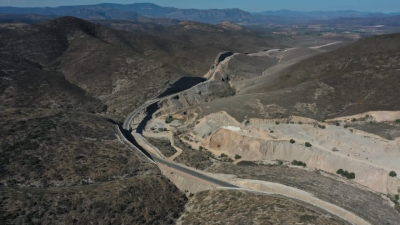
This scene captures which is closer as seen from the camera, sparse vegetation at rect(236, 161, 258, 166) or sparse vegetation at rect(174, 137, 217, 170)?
sparse vegetation at rect(174, 137, 217, 170)

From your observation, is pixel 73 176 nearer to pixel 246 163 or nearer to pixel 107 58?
pixel 246 163

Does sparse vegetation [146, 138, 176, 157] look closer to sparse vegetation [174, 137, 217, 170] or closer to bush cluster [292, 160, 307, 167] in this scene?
sparse vegetation [174, 137, 217, 170]

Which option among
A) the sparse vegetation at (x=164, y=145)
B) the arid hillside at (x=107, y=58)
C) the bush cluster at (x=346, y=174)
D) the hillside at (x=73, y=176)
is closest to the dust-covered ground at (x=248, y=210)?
the hillside at (x=73, y=176)

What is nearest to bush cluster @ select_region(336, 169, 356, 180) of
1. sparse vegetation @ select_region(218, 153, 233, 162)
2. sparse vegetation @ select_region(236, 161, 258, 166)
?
sparse vegetation @ select_region(236, 161, 258, 166)

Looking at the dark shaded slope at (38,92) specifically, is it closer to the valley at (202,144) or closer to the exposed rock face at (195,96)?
the valley at (202,144)

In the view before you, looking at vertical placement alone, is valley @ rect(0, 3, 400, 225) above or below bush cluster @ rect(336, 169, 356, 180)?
above

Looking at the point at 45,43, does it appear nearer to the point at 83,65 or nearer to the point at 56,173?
the point at 83,65

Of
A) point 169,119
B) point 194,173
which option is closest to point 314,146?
point 194,173

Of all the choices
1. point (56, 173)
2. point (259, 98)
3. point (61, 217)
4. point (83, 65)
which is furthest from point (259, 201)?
point (83, 65)
